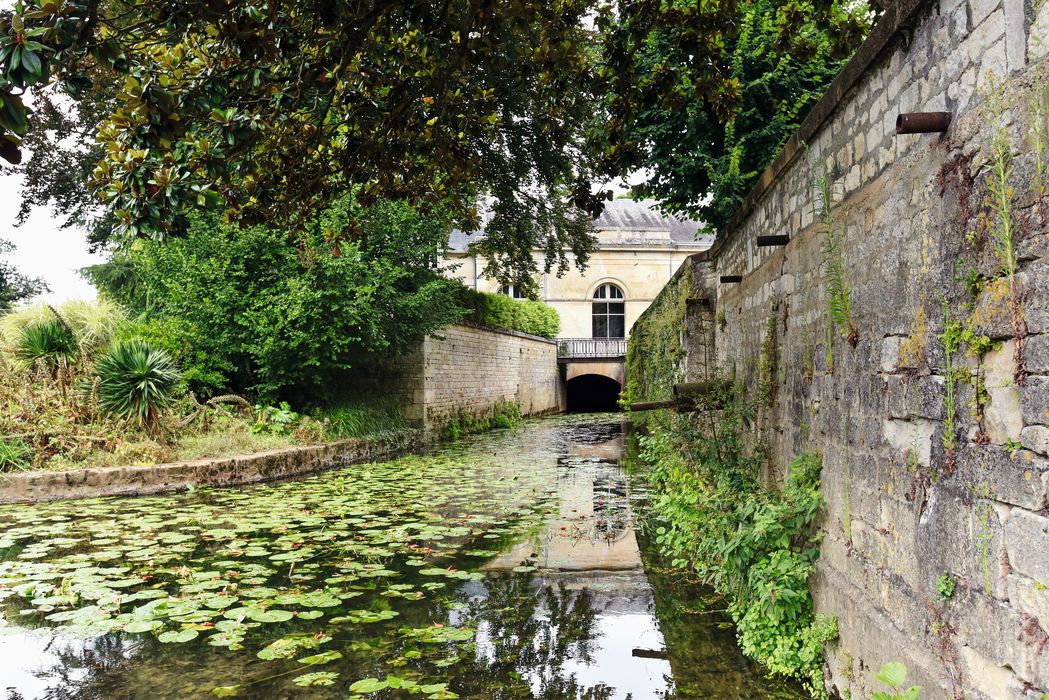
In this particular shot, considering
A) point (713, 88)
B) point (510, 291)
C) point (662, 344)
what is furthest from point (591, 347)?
point (713, 88)

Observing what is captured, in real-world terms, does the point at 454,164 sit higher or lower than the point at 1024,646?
higher

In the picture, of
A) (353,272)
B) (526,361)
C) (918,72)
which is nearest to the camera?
(918,72)

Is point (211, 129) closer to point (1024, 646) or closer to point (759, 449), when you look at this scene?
point (759, 449)

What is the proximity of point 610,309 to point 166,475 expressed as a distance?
1108 inches

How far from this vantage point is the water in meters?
3.35

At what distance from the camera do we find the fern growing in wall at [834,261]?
3.24 metres

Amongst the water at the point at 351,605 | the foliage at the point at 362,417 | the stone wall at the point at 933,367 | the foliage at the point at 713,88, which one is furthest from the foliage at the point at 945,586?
the foliage at the point at 362,417

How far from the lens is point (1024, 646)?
184 centimetres

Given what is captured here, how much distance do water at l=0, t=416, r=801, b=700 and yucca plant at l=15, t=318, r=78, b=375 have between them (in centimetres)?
308

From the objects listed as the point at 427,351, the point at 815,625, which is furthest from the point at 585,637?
the point at 427,351

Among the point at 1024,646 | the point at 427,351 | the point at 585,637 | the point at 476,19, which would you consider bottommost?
the point at 585,637

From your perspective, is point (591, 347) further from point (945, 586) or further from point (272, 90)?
point (945, 586)

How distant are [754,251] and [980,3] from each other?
3.67 metres

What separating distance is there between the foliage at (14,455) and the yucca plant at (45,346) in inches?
64.4
